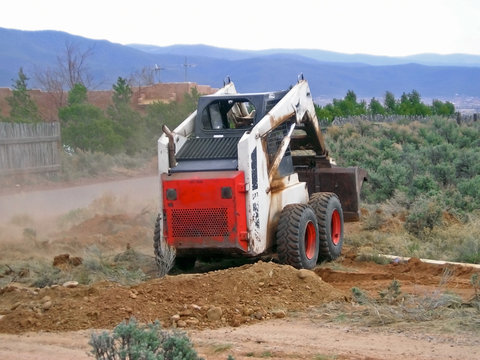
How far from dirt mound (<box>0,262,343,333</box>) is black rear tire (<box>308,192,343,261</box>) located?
2438 millimetres

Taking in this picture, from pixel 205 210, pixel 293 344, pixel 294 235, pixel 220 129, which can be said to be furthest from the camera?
pixel 220 129

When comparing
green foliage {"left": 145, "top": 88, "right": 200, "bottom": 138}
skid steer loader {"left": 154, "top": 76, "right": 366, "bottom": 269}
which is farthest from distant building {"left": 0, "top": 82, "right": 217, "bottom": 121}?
skid steer loader {"left": 154, "top": 76, "right": 366, "bottom": 269}

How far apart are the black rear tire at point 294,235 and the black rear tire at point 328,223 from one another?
540 millimetres

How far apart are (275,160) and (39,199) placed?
1073 centimetres

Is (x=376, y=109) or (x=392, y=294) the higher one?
(x=376, y=109)

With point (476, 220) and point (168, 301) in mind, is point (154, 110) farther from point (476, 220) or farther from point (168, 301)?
point (168, 301)

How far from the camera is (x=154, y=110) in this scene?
35375 millimetres

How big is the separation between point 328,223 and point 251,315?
3.97 meters

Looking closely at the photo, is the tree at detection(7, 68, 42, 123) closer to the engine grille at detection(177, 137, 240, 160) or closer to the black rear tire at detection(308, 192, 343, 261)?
the black rear tire at detection(308, 192, 343, 261)

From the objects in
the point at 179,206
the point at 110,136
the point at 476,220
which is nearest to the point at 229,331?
the point at 179,206

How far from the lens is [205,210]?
11633mm

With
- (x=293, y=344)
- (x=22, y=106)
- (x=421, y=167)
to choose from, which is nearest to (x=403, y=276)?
(x=293, y=344)

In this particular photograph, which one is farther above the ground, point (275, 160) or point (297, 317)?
point (275, 160)

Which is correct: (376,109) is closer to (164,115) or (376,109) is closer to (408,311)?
(164,115)
